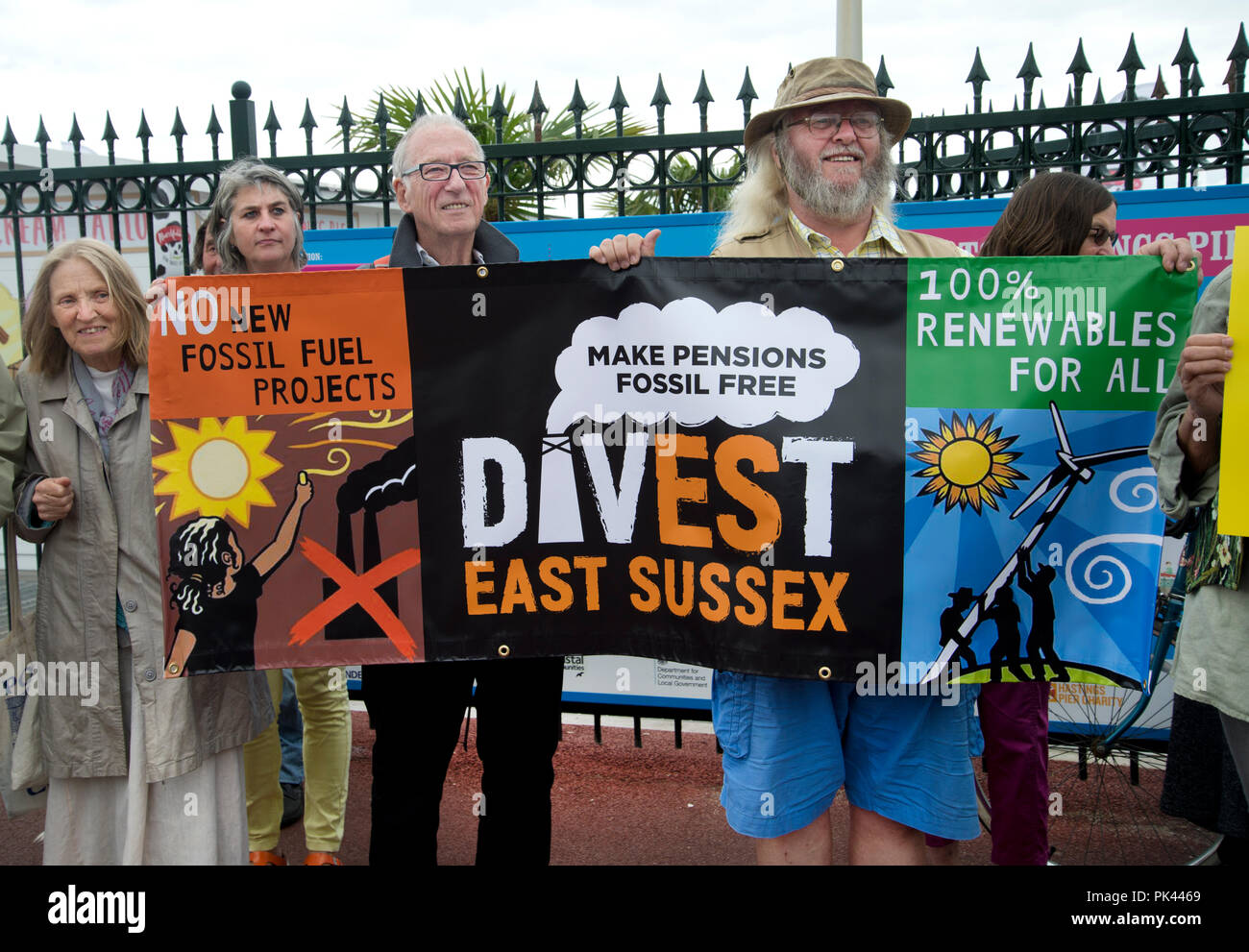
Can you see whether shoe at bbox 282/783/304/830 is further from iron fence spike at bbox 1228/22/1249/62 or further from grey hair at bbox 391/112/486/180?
iron fence spike at bbox 1228/22/1249/62

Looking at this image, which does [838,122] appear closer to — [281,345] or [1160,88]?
[281,345]

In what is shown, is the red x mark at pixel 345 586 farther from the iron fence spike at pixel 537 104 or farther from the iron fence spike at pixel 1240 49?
the iron fence spike at pixel 1240 49

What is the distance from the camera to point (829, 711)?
2.52 metres

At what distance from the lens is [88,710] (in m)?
2.81

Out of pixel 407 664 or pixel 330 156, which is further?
pixel 330 156

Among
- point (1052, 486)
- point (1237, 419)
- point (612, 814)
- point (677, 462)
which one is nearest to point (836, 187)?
point (677, 462)

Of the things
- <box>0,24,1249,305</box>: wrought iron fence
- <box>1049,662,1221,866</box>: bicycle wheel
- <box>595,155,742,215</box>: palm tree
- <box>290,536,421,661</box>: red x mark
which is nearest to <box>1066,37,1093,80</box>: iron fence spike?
<box>0,24,1249,305</box>: wrought iron fence

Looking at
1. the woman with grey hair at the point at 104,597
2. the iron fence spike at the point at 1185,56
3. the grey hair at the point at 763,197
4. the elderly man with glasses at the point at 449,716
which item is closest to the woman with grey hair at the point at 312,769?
the woman with grey hair at the point at 104,597

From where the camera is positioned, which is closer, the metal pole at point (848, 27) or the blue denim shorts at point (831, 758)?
the blue denim shorts at point (831, 758)

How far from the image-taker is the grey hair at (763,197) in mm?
2762

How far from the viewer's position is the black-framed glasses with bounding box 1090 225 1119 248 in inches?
119

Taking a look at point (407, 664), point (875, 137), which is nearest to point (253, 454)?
point (407, 664)
